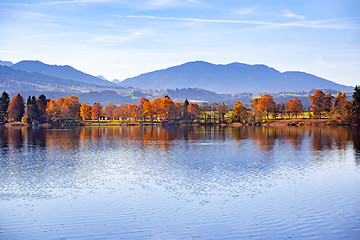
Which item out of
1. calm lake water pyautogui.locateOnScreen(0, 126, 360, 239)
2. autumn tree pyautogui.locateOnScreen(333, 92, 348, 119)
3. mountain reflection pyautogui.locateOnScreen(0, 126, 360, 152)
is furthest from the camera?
autumn tree pyautogui.locateOnScreen(333, 92, 348, 119)

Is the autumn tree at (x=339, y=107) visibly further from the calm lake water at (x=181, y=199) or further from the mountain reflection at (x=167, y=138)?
the calm lake water at (x=181, y=199)

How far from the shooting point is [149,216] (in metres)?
30.6

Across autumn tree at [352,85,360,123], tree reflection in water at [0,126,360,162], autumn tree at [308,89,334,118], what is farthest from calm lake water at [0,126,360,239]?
autumn tree at [308,89,334,118]

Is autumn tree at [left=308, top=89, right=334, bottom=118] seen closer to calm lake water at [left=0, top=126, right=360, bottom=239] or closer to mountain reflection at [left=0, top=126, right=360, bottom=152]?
mountain reflection at [left=0, top=126, right=360, bottom=152]

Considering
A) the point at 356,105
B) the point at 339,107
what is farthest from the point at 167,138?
the point at 339,107

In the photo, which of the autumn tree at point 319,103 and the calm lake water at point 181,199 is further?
the autumn tree at point 319,103

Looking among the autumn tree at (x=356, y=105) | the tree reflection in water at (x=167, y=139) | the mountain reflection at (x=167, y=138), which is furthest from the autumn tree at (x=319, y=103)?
the tree reflection in water at (x=167, y=139)

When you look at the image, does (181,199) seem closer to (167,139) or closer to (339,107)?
(167,139)

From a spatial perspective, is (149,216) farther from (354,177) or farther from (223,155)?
(223,155)

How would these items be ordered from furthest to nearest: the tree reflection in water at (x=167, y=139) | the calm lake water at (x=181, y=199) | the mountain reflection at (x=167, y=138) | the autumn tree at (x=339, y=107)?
the autumn tree at (x=339, y=107) < the mountain reflection at (x=167, y=138) < the tree reflection in water at (x=167, y=139) < the calm lake water at (x=181, y=199)

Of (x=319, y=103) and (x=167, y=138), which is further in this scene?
(x=319, y=103)

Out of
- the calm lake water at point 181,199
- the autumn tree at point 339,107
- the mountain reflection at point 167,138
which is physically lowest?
the calm lake water at point 181,199

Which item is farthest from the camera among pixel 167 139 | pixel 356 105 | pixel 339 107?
pixel 339 107

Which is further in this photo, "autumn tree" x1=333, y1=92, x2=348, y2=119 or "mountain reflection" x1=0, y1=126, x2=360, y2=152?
"autumn tree" x1=333, y1=92, x2=348, y2=119
